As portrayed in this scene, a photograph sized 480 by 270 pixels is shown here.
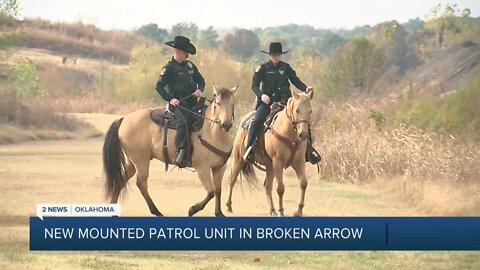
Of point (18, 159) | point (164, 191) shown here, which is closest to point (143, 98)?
point (18, 159)

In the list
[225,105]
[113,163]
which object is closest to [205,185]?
[225,105]

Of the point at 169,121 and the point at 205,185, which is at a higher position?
the point at 169,121

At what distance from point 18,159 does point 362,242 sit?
18.9 meters

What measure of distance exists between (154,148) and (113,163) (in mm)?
687

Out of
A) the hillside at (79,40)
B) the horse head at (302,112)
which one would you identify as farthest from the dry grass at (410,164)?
the hillside at (79,40)

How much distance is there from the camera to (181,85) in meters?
14.5

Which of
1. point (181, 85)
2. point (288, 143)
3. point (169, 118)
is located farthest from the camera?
point (288, 143)

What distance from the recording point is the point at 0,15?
46.7 metres

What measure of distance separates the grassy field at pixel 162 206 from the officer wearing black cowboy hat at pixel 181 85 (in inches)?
62.4

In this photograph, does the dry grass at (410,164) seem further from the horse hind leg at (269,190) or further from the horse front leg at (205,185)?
the horse front leg at (205,185)

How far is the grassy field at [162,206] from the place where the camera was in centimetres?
1113

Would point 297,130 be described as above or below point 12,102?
above

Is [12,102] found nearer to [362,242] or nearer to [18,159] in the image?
[18,159]

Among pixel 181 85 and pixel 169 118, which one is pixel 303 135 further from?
pixel 169 118
